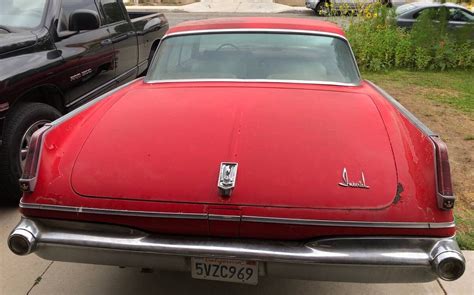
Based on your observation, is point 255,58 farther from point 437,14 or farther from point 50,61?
point 437,14

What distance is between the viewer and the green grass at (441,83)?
716 cm

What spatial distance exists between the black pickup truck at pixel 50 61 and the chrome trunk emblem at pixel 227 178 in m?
2.27

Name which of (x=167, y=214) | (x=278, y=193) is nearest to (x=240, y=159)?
(x=278, y=193)

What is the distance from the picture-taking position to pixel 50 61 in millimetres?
4191

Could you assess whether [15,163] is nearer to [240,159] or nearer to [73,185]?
[73,185]

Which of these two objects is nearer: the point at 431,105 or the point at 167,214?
the point at 167,214

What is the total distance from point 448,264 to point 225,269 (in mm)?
1066

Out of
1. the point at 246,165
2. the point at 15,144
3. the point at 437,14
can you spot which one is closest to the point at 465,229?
the point at 246,165

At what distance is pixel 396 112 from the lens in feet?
9.71

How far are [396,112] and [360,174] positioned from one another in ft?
2.97

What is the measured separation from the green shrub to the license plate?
7.81 m

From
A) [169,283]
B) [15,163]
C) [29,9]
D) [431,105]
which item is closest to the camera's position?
[169,283]

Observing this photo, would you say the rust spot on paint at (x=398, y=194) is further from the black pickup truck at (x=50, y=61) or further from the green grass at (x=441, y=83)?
the green grass at (x=441, y=83)

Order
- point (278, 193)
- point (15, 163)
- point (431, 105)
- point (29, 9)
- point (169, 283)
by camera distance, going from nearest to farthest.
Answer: point (278, 193) < point (169, 283) < point (15, 163) < point (29, 9) < point (431, 105)
